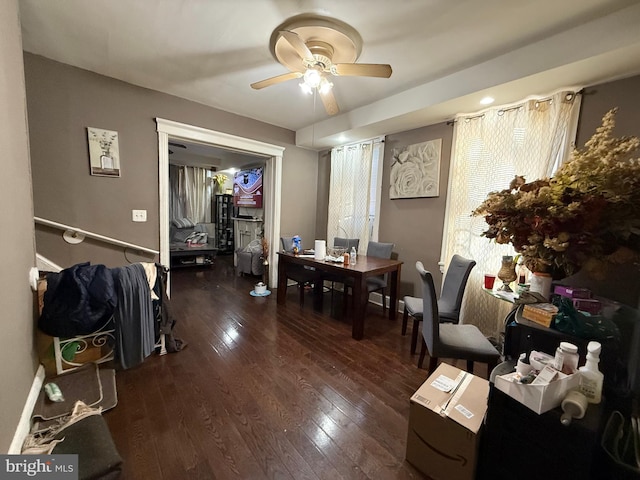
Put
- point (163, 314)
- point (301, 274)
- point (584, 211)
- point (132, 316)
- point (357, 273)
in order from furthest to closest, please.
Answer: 1. point (301, 274)
2. point (357, 273)
3. point (163, 314)
4. point (132, 316)
5. point (584, 211)

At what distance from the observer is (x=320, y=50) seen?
1.97 metres

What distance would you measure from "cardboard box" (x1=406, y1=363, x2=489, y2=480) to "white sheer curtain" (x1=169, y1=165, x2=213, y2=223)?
662cm

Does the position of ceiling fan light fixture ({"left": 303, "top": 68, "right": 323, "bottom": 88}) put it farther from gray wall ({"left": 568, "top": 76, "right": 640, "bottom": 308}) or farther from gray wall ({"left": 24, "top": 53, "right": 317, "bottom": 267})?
gray wall ({"left": 568, "top": 76, "right": 640, "bottom": 308})

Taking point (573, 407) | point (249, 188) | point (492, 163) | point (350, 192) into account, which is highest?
point (492, 163)

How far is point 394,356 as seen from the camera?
7.62 ft

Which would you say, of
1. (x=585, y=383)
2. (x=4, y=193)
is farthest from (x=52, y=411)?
(x=585, y=383)

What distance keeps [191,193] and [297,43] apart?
5.88 m

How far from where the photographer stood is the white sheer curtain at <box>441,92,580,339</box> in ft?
7.18

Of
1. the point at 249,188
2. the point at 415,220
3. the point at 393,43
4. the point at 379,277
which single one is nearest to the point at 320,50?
the point at 393,43

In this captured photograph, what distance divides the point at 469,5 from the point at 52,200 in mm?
3747

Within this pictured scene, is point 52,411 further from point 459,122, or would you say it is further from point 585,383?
point 459,122

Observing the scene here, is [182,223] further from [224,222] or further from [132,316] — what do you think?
[132,316]

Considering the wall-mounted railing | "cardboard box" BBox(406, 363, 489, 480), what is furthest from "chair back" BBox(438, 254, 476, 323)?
the wall-mounted railing

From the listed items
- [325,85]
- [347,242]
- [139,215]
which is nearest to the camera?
[325,85]
